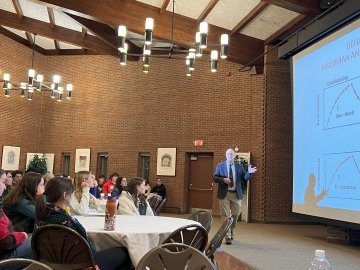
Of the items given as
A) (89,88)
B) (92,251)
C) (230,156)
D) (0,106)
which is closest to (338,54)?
(230,156)

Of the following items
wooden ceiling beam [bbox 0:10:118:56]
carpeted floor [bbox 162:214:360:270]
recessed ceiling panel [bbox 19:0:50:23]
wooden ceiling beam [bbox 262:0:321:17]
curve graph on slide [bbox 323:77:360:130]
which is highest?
recessed ceiling panel [bbox 19:0:50:23]

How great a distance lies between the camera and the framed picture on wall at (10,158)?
46.3 ft

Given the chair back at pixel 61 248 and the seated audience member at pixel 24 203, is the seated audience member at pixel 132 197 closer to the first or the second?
the seated audience member at pixel 24 203

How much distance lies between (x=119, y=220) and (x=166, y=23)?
6997mm

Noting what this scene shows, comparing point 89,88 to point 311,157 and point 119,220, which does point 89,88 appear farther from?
point 119,220

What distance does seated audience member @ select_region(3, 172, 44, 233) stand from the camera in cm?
393

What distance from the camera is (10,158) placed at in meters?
14.3

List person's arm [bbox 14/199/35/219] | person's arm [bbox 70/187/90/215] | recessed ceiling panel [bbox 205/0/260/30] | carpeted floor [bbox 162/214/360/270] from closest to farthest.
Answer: person's arm [bbox 14/199/35/219] → person's arm [bbox 70/187/90/215] → carpeted floor [bbox 162/214/360/270] → recessed ceiling panel [bbox 205/0/260/30]

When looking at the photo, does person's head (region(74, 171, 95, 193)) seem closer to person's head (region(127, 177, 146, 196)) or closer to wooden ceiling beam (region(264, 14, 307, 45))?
person's head (region(127, 177, 146, 196))

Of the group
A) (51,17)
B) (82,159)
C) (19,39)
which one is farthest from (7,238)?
(19,39)

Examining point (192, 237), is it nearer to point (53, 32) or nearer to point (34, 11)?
point (34, 11)

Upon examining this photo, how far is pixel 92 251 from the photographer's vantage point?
3014mm

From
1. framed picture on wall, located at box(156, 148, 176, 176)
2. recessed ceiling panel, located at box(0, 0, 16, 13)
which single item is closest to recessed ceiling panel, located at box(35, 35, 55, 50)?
recessed ceiling panel, located at box(0, 0, 16, 13)

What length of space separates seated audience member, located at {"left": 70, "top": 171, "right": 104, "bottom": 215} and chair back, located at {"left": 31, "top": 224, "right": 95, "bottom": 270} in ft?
5.67
